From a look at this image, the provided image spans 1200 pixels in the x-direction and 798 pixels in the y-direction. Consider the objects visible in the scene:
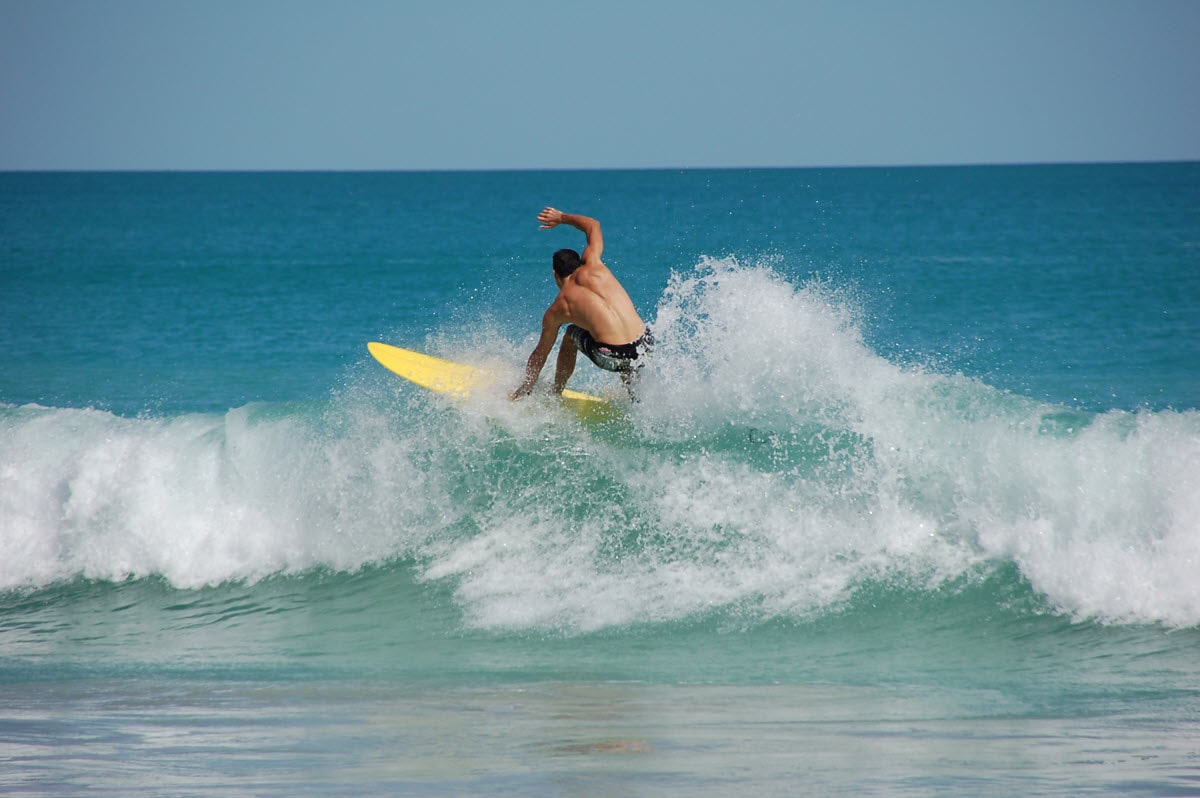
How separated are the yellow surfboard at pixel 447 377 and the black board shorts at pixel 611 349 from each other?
472 mm

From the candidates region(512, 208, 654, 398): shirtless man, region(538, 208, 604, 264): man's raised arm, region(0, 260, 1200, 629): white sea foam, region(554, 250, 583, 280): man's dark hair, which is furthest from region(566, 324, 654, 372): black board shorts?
region(538, 208, 604, 264): man's raised arm

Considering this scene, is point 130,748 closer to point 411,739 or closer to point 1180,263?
point 411,739

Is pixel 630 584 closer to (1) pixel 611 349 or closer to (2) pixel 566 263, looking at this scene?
(1) pixel 611 349

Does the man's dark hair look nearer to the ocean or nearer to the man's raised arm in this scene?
the man's raised arm

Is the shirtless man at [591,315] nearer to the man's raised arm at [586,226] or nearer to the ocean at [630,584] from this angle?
the man's raised arm at [586,226]

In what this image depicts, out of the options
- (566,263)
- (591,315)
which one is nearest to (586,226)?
(566,263)

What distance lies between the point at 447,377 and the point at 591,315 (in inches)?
62.0

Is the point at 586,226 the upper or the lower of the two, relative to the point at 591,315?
upper

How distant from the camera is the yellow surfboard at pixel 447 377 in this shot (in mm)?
7828

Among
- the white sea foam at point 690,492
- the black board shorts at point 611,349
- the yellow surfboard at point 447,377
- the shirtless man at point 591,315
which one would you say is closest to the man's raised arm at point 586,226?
the shirtless man at point 591,315

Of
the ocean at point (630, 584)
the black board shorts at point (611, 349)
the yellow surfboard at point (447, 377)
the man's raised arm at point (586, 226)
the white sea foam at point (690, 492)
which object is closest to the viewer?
the ocean at point (630, 584)

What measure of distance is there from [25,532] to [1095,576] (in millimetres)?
6974

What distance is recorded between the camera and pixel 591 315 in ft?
23.5

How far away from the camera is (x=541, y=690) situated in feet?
17.7
